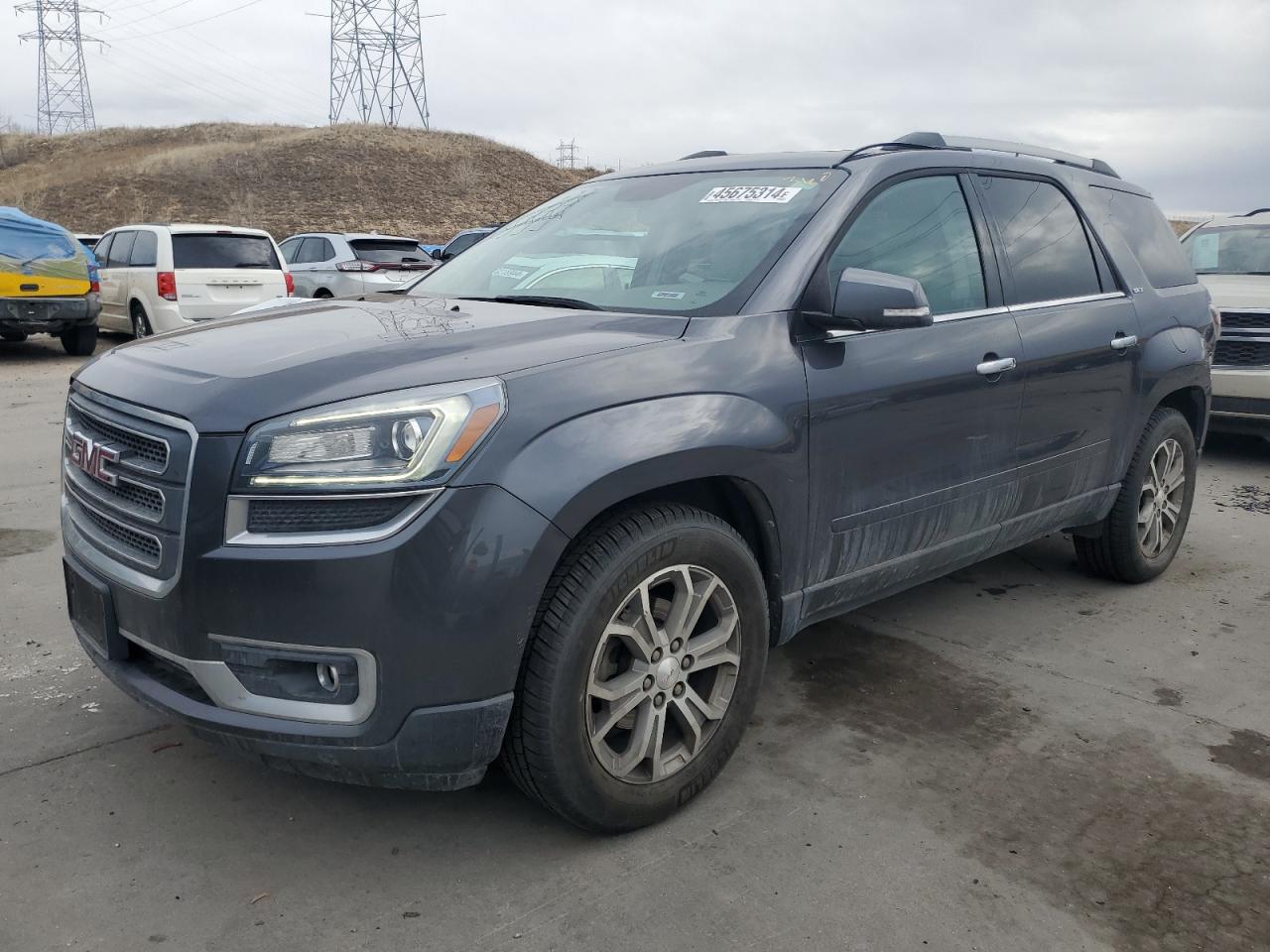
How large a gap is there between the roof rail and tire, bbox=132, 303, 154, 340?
11.5m

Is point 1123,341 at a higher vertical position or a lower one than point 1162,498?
higher

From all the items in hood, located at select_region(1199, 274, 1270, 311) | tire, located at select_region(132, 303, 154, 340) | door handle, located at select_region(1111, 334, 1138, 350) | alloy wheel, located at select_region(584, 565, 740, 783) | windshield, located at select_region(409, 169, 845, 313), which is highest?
windshield, located at select_region(409, 169, 845, 313)

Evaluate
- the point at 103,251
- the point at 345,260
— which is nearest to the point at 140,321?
the point at 103,251

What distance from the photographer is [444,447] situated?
237 centimetres

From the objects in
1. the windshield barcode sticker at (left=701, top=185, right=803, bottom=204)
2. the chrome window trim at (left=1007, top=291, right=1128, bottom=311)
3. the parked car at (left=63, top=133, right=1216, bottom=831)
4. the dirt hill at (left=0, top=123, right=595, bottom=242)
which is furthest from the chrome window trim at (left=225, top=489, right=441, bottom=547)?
the dirt hill at (left=0, top=123, right=595, bottom=242)

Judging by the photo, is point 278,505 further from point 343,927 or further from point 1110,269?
point 1110,269

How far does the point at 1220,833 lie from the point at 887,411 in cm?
145

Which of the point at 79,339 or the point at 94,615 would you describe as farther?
the point at 79,339

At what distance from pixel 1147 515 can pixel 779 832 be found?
9.37 ft

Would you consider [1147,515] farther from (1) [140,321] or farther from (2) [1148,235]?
(1) [140,321]

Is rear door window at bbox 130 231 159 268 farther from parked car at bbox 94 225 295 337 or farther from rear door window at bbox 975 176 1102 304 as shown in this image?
rear door window at bbox 975 176 1102 304

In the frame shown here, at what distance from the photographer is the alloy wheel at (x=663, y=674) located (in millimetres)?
2689

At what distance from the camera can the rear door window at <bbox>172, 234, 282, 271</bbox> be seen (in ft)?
42.8

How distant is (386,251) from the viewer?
50.8 ft
